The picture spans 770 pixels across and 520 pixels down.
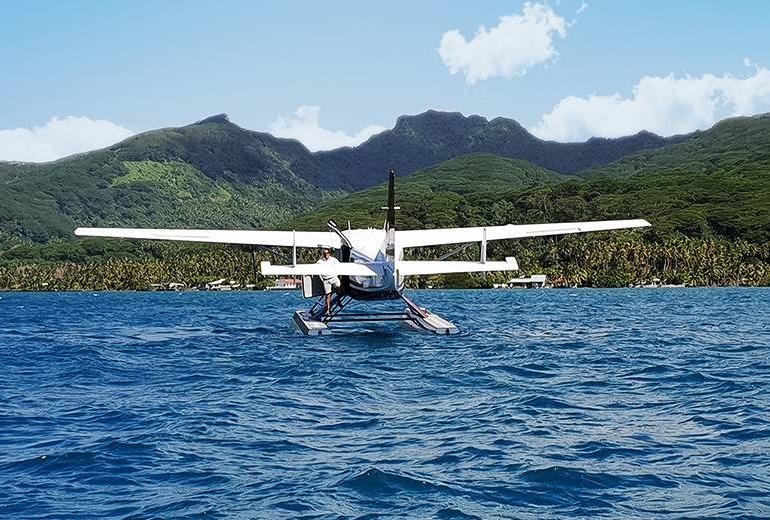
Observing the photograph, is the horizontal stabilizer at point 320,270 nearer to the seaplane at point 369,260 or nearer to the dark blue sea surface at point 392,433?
the seaplane at point 369,260

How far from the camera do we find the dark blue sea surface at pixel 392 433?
421 inches

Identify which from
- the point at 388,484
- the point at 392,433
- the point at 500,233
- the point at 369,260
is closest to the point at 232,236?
the point at 369,260

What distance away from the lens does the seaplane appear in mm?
33344

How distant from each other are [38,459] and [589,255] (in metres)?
153

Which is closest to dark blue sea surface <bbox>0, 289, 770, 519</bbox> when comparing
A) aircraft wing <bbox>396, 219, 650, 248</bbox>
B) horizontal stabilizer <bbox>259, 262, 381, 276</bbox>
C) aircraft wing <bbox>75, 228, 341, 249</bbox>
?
horizontal stabilizer <bbox>259, 262, 381, 276</bbox>

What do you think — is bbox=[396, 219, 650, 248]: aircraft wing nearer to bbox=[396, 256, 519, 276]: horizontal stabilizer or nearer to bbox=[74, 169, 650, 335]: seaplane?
bbox=[74, 169, 650, 335]: seaplane

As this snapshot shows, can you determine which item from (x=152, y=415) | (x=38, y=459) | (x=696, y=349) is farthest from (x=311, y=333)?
(x=38, y=459)

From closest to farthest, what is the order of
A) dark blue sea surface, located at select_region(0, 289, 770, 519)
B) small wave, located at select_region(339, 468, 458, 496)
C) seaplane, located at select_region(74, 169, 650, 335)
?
dark blue sea surface, located at select_region(0, 289, 770, 519), small wave, located at select_region(339, 468, 458, 496), seaplane, located at select_region(74, 169, 650, 335)

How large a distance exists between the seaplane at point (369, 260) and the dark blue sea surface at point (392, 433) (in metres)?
5.06

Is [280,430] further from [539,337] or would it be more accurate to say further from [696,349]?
[539,337]

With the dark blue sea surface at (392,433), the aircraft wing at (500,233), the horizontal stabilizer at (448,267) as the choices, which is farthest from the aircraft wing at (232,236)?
the dark blue sea surface at (392,433)

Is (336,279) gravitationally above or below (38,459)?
above

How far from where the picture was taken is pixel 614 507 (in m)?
10.2

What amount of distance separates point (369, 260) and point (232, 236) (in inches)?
319
